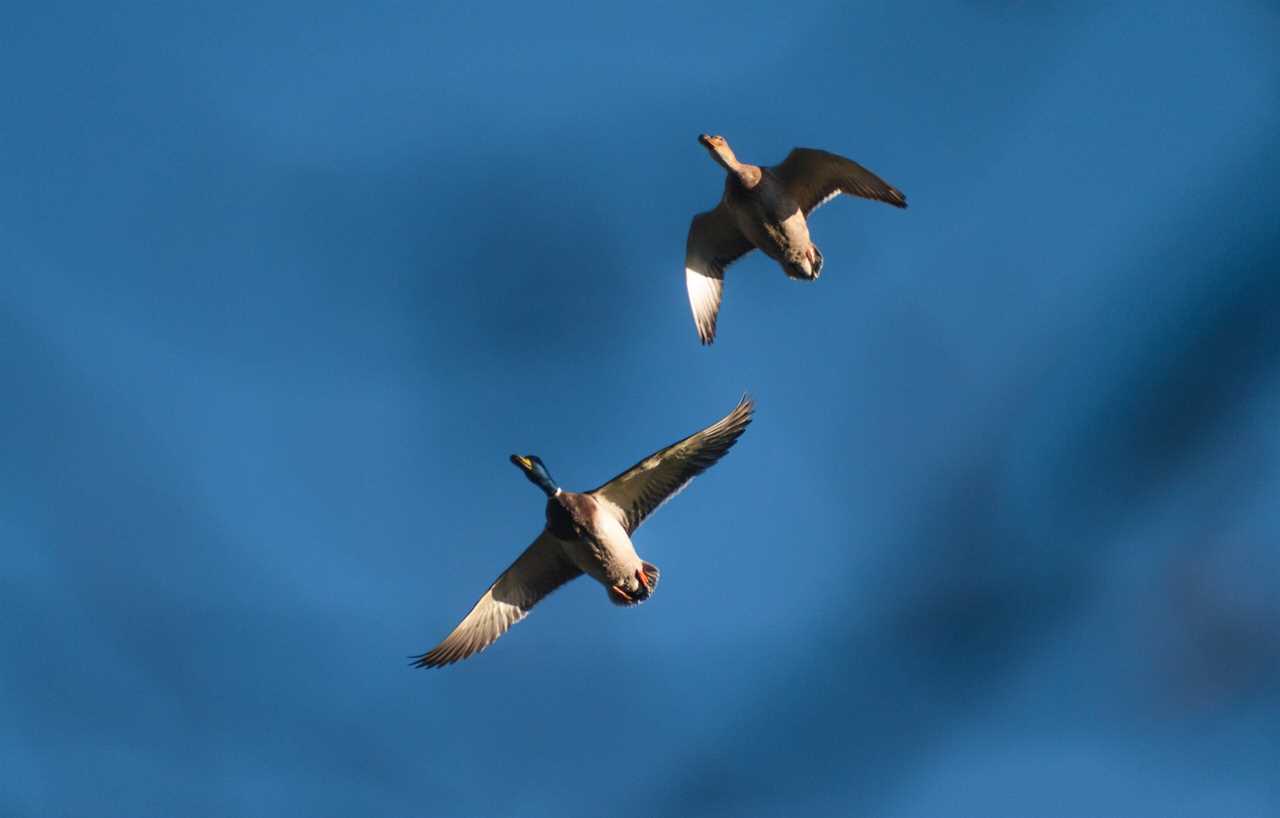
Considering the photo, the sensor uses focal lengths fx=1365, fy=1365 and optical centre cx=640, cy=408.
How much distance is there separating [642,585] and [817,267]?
468cm

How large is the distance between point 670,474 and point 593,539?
1.37m

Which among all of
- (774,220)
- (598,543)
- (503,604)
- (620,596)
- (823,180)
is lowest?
(620,596)

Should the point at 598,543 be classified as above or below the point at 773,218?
below

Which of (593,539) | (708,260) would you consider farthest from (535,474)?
(708,260)

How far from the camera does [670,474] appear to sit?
16609 millimetres

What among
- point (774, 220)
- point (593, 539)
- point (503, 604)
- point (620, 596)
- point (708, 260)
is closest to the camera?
point (593, 539)

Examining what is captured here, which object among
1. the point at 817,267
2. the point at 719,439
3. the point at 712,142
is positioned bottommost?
the point at 719,439

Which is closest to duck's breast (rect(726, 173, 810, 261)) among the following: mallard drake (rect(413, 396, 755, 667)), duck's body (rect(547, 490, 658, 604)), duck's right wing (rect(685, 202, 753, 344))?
duck's right wing (rect(685, 202, 753, 344))

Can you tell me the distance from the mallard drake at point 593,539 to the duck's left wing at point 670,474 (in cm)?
1

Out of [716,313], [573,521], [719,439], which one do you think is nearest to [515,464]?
[573,521]

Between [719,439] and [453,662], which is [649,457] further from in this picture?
[453,662]

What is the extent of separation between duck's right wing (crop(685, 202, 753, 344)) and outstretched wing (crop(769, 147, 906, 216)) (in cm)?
124

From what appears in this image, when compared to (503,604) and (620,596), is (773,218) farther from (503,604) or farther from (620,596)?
(503,604)

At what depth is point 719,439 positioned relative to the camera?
1662 cm
